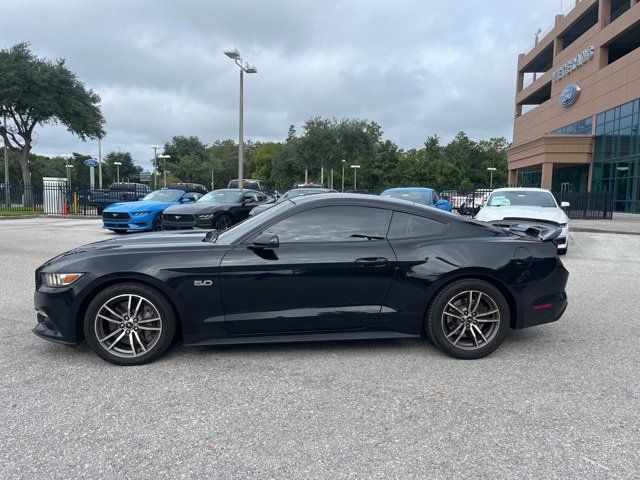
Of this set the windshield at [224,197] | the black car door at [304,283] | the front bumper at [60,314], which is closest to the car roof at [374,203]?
the black car door at [304,283]

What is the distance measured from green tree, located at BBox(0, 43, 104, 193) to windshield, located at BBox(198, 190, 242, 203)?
21.9 metres

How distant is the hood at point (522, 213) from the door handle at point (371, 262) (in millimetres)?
7027

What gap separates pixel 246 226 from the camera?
433 cm

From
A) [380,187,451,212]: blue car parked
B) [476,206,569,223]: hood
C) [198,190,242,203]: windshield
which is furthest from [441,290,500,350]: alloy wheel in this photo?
[198,190,242,203]: windshield

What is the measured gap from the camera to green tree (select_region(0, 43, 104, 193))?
29.2m

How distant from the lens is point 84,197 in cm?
2414

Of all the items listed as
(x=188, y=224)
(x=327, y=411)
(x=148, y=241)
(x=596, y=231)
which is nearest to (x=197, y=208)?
(x=188, y=224)

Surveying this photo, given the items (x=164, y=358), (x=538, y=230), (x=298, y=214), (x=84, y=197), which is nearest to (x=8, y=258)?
(x=164, y=358)

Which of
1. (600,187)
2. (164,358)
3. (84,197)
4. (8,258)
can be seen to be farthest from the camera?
(600,187)

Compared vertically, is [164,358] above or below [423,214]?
below

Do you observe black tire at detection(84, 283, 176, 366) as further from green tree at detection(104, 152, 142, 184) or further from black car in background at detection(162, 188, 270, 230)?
Answer: green tree at detection(104, 152, 142, 184)

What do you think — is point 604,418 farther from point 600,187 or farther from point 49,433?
point 600,187

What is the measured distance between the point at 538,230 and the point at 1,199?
1384 inches

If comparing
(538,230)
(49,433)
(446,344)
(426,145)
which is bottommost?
(49,433)
